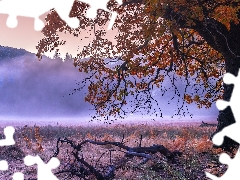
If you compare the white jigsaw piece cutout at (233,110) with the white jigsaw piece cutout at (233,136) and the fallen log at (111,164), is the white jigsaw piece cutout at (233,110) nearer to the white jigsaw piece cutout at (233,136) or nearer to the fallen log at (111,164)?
the white jigsaw piece cutout at (233,136)

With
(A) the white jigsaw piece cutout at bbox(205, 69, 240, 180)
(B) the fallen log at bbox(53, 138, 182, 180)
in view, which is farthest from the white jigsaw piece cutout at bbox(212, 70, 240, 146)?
(B) the fallen log at bbox(53, 138, 182, 180)

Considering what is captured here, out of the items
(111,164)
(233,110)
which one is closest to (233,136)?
(233,110)

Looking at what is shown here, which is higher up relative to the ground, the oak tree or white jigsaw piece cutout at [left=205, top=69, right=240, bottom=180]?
the oak tree

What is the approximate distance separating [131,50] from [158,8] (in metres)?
3.18

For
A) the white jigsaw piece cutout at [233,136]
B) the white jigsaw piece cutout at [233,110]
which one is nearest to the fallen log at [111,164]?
the white jigsaw piece cutout at [233,136]

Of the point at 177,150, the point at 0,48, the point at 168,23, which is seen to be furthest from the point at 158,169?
the point at 0,48

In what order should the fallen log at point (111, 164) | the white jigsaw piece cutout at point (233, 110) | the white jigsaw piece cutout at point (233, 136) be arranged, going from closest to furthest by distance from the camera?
the white jigsaw piece cutout at point (233, 136) < the fallen log at point (111, 164) < the white jigsaw piece cutout at point (233, 110)

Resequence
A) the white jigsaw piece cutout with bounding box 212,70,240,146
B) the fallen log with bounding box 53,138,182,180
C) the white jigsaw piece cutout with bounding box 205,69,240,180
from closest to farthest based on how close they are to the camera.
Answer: the white jigsaw piece cutout with bounding box 205,69,240,180, the fallen log with bounding box 53,138,182,180, the white jigsaw piece cutout with bounding box 212,70,240,146

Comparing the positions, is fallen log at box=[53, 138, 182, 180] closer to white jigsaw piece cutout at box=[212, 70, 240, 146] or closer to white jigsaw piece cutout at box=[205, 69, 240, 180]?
white jigsaw piece cutout at box=[205, 69, 240, 180]

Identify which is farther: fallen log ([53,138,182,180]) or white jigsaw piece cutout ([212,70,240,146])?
white jigsaw piece cutout ([212,70,240,146])

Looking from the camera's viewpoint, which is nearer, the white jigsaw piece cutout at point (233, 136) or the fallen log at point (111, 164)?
the white jigsaw piece cutout at point (233, 136)

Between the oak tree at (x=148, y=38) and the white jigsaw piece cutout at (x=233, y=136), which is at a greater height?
the oak tree at (x=148, y=38)

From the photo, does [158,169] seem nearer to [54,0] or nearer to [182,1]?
[182,1]

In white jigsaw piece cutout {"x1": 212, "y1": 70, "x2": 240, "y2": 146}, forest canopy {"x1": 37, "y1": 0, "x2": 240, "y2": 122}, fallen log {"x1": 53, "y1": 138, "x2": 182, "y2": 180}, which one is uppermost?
forest canopy {"x1": 37, "y1": 0, "x2": 240, "y2": 122}
